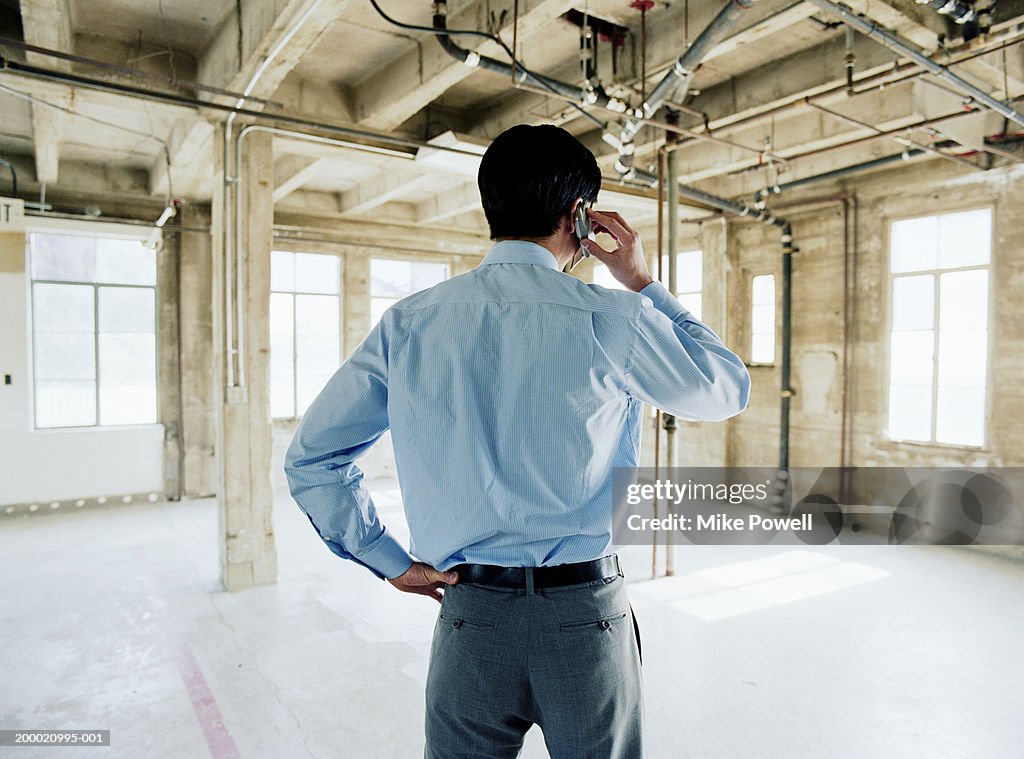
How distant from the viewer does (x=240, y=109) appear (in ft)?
12.0

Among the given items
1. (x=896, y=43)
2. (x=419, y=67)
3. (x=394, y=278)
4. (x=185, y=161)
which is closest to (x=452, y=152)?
(x=419, y=67)

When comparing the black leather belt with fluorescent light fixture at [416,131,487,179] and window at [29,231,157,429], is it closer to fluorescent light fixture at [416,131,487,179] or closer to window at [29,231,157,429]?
fluorescent light fixture at [416,131,487,179]

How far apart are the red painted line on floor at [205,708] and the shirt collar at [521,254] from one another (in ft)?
7.60

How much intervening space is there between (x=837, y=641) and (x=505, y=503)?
3262 millimetres

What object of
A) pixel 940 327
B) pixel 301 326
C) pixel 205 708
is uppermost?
pixel 301 326

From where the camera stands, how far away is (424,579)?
1100 millimetres

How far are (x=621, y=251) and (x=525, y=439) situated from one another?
0.38m

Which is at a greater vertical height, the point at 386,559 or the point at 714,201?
the point at 714,201

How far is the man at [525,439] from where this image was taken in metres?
0.99

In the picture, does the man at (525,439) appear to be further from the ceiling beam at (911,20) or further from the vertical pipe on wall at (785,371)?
the vertical pipe on wall at (785,371)

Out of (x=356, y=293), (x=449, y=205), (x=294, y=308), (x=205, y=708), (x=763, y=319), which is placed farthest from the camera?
(x=356, y=293)

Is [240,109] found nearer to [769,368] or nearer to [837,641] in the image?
[837,641]

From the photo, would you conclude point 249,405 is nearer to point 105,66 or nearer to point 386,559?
point 105,66

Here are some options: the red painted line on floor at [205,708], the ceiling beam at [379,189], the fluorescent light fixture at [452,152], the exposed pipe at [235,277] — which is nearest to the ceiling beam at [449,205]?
the ceiling beam at [379,189]
